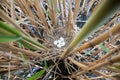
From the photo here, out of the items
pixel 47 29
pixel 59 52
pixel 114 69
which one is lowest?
pixel 114 69

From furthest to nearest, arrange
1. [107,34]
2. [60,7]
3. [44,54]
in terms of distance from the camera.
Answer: [60,7] < [44,54] < [107,34]

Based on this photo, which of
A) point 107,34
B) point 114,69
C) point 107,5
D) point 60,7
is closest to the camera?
point 107,5

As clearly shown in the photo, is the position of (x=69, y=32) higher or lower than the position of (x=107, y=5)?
higher

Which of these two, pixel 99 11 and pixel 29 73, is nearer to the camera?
pixel 99 11

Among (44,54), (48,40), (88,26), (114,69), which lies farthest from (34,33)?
(88,26)

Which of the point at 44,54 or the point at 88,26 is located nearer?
the point at 88,26

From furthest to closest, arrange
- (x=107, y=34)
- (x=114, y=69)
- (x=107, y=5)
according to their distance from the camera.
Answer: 1. (x=114, y=69)
2. (x=107, y=34)
3. (x=107, y=5)

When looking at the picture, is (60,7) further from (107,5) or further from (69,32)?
(107,5)

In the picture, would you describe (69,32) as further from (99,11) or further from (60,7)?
(99,11)

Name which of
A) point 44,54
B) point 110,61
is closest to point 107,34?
point 110,61
